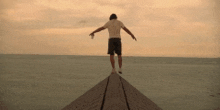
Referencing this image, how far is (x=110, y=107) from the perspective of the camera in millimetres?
1884

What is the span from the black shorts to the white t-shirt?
0.13 metres

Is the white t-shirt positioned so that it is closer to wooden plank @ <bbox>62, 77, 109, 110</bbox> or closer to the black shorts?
the black shorts

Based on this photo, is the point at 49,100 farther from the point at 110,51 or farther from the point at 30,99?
the point at 110,51

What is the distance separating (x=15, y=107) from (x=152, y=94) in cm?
948

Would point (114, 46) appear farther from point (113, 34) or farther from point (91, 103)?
point (91, 103)

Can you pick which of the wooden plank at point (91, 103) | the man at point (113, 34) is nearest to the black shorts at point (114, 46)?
the man at point (113, 34)

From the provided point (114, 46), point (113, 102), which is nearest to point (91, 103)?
point (113, 102)

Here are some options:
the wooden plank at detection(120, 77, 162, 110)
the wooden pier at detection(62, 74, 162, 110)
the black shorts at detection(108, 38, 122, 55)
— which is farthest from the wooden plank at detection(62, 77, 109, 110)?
the black shorts at detection(108, 38, 122, 55)

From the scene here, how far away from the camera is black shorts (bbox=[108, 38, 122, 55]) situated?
609 cm

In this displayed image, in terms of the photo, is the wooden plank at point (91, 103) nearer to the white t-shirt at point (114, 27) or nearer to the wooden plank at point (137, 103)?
the wooden plank at point (137, 103)

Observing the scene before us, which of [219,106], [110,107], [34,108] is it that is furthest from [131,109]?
[219,106]

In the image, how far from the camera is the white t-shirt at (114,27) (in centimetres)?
604

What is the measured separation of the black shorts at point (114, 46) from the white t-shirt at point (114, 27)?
0.13m

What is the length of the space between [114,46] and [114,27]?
591 millimetres
